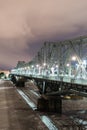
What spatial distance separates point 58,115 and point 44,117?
3.25 metres

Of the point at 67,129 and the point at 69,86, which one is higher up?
the point at 69,86

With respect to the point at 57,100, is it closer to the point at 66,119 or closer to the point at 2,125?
the point at 66,119

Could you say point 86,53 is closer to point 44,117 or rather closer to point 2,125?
point 44,117

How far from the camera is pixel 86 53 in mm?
47062

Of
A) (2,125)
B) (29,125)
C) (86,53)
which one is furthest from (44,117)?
(86,53)

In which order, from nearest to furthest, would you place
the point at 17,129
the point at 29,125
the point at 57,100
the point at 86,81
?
the point at 86,81
the point at 17,129
the point at 29,125
the point at 57,100

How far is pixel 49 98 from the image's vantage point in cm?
5303

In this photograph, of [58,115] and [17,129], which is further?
[58,115]

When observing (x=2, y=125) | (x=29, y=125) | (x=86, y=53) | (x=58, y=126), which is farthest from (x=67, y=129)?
(x=86, y=53)

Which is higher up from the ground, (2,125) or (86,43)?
(86,43)

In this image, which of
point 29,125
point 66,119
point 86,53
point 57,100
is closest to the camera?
point 29,125

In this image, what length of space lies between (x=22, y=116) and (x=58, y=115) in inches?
269

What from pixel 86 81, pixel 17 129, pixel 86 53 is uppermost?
pixel 86 53

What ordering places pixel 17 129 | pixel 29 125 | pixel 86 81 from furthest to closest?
pixel 29 125 → pixel 17 129 → pixel 86 81
